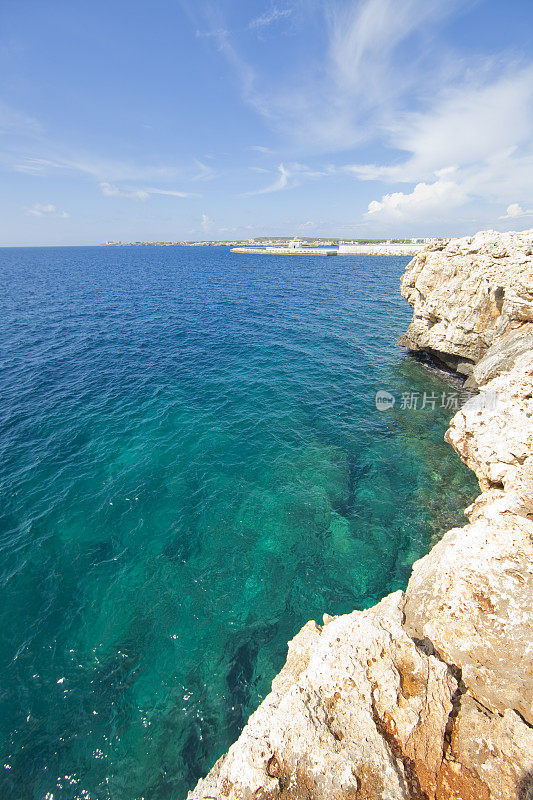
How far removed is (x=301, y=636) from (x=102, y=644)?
8990mm

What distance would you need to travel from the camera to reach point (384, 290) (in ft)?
261

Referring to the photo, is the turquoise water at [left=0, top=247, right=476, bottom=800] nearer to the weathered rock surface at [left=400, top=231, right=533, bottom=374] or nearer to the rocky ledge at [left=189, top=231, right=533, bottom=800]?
the weathered rock surface at [left=400, top=231, right=533, bottom=374]

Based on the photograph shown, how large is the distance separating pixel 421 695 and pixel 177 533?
13187 millimetres

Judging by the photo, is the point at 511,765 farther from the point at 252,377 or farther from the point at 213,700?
the point at 252,377

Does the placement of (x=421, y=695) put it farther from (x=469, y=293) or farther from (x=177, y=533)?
(x=469, y=293)

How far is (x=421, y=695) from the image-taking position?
6.79m

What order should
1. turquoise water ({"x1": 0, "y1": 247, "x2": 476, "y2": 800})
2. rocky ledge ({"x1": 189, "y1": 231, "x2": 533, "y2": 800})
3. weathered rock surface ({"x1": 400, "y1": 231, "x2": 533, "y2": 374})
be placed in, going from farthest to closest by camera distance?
weathered rock surface ({"x1": 400, "y1": 231, "x2": 533, "y2": 374})
turquoise water ({"x1": 0, "y1": 247, "x2": 476, "y2": 800})
rocky ledge ({"x1": 189, "y1": 231, "x2": 533, "y2": 800})

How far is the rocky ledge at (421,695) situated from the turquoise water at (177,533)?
5.27 meters

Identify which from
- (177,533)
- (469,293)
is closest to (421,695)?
(177,533)

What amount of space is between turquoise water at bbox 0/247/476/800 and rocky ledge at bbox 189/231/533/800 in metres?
5.27

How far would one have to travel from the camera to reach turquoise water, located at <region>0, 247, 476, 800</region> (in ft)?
35.0

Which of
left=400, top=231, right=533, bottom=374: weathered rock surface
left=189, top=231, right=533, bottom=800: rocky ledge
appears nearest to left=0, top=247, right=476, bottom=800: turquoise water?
left=400, top=231, right=533, bottom=374: weathered rock surface

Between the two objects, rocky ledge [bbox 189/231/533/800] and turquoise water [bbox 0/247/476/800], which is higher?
rocky ledge [bbox 189/231/533/800]

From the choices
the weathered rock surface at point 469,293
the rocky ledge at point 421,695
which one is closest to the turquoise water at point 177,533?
the weathered rock surface at point 469,293
